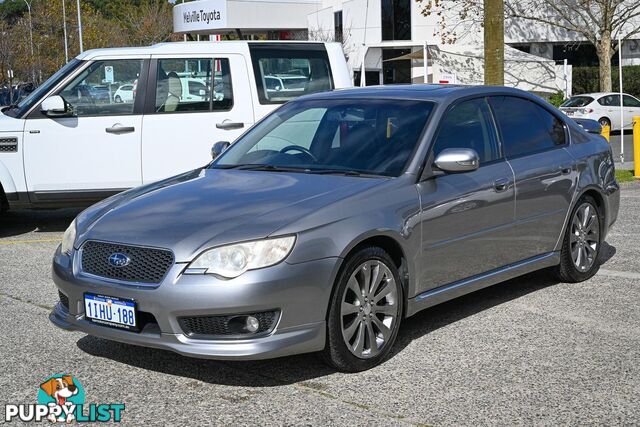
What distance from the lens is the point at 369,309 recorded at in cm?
539

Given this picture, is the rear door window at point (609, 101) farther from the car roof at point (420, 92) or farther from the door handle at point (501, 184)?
the door handle at point (501, 184)

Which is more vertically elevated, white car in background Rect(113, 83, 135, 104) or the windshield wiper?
white car in background Rect(113, 83, 135, 104)

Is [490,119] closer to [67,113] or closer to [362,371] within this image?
[362,371]

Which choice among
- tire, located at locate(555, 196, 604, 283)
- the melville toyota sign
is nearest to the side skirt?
tire, located at locate(555, 196, 604, 283)

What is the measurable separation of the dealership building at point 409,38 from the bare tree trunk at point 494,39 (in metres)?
21.2

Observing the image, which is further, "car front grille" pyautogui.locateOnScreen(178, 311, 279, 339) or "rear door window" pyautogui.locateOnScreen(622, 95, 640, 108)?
"rear door window" pyautogui.locateOnScreen(622, 95, 640, 108)


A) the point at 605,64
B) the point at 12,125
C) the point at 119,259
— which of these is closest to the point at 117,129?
the point at 12,125

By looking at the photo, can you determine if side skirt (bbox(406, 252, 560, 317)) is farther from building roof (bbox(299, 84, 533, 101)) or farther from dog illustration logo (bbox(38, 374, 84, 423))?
dog illustration logo (bbox(38, 374, 84, 423))

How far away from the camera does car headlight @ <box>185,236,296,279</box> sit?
486 centimetres

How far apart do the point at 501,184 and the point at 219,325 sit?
2443 mm

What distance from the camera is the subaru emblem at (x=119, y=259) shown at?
5.09 meters

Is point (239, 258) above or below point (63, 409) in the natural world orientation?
above

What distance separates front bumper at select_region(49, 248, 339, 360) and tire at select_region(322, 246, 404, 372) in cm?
11

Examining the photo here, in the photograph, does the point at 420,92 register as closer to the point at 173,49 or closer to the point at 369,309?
the point at 369,309
